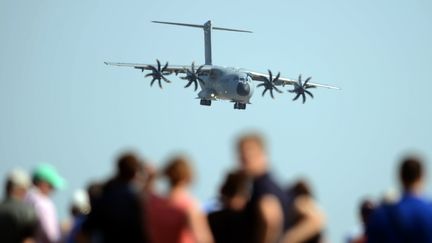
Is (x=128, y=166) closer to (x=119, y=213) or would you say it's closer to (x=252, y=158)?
(x=119, y=213)

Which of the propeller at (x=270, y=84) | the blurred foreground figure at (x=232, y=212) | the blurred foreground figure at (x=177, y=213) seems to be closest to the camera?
the blurred foreground figure at (x=177, y=213)

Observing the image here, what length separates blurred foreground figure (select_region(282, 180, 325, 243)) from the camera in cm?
1100

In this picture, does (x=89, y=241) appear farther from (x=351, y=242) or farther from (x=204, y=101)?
(x=204, y=101)

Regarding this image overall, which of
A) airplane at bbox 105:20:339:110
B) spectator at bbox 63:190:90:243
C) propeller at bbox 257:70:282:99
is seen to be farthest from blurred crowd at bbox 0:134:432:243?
propeller at bbox 257:70:282:99

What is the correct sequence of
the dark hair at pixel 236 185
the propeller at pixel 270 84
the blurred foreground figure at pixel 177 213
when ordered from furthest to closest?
the propeller at pixel 270 84 → the dark hair at pixel 236 185 → the blurred foreground figure at pixel 177 213

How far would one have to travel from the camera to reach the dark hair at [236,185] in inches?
429

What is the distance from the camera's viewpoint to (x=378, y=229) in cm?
1065

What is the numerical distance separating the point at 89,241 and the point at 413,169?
3376 mm

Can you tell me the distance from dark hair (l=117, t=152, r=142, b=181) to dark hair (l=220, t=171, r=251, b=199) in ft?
2.86

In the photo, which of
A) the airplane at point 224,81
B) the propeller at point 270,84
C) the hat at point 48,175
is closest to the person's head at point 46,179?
the hat at point 48,175

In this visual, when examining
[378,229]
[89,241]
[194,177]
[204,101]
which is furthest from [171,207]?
[204,101]

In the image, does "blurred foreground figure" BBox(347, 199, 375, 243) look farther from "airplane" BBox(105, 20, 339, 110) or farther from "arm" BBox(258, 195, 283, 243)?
"airplane" BBox(105, 20, 339, 110)

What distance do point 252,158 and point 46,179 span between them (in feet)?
10.8

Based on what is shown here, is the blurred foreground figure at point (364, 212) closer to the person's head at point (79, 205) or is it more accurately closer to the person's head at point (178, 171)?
the person's head at point (79, 205)
